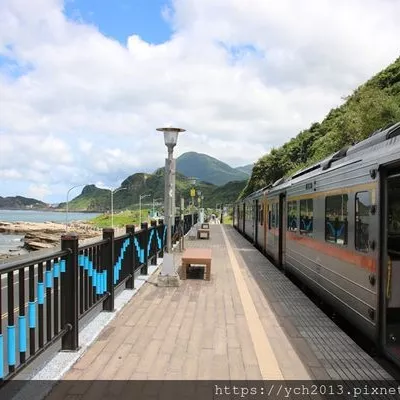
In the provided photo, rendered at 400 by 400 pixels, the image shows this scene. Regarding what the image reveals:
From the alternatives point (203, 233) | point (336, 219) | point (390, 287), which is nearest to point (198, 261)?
point (336, 219)

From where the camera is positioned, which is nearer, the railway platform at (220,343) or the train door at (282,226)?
the railway platform at (220,343)

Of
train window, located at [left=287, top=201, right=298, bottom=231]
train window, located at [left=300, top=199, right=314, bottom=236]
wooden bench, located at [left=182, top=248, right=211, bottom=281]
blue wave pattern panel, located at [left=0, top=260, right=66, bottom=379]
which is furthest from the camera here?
train window, located at [left=287, top=201, right=298, bottom=231]

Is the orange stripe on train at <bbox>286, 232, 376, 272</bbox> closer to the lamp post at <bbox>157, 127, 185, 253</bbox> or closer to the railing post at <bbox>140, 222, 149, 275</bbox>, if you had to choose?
the lamp post at <bbox>157, 127, 185, 253</bbox>

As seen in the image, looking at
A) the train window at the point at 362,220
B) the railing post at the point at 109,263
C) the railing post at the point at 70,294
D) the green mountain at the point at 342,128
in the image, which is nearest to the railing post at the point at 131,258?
the railing post at the point at 109,263

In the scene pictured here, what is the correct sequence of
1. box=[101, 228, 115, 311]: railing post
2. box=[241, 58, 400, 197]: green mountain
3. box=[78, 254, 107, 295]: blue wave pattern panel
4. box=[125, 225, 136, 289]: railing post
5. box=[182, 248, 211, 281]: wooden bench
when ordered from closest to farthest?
box=[78, 254, 107, 295]: blue wave pattern panel → box=[101, 228, 115, 311]: railing post → box=[125, 225, 136, 289]: railing post → box=[182, 248, 211, 281]: wooden bench → box=[241, 58, 400, 197]: green mountain

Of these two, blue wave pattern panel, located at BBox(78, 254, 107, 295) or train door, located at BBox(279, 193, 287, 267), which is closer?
blue wave pattern panel, located at BBox(78, 254, 107, 295)

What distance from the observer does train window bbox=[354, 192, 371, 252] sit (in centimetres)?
605

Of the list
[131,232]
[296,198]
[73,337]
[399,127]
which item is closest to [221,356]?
[73,337]

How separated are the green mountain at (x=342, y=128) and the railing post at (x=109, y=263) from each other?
8.52 metres

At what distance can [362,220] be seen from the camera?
631cm

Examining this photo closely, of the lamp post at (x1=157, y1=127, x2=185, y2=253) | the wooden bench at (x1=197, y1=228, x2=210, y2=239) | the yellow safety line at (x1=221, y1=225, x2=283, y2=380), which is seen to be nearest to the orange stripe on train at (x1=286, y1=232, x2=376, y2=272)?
the yellow safety line at (x1=221, y1=225, x2=283, y2=380)

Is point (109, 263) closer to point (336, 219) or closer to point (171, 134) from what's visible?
point (336, 219)

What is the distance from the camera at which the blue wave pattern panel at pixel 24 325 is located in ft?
12.7

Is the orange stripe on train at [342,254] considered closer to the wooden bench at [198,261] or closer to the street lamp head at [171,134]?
the wooden bench at [198,261]
